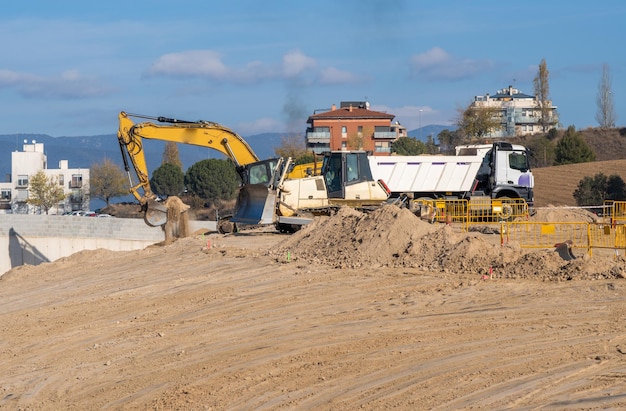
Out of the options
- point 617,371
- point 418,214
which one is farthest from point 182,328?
point 418,214

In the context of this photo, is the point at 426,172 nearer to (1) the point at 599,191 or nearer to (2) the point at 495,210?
(2) the point at 495,210

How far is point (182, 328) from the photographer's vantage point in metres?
15.4

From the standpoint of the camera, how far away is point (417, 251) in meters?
19.3

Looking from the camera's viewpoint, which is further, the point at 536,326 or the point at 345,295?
the point at 345,295

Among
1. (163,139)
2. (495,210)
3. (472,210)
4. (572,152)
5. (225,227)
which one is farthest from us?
(572,152)

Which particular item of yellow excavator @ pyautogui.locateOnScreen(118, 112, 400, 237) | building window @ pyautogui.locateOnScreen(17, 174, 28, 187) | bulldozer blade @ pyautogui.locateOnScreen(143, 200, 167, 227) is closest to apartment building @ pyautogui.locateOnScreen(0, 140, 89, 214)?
building window @ pyautogui.locateOnScreen(17, 174, 28, 187)

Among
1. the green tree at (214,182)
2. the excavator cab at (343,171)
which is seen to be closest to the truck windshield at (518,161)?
the excavator cab at (343,171)

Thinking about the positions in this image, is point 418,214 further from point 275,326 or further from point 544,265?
point 275,326

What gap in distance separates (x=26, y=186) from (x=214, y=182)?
123 ft

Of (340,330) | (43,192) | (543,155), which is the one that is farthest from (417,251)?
(43,192)

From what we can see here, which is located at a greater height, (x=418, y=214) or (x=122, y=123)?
(x=122, y=123)

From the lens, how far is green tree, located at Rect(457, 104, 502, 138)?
86.8 metres

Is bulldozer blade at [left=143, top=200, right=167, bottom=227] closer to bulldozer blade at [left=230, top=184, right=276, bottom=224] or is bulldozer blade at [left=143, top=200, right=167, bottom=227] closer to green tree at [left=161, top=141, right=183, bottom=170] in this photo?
bulldozer blade at [left=230, top=184, right=276, bottom=224]

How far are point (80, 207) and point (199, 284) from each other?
102 meters
